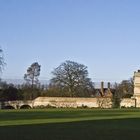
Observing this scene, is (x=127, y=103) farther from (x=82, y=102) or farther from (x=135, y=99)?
(x=82, y=102)

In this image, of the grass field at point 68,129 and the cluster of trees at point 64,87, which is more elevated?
the cluster of trees at point 64,87

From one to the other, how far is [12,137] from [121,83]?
112997 mm

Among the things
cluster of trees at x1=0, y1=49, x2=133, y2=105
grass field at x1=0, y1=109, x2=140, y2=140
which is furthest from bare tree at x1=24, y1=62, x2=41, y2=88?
grass field at x1=0, y1=109, x2=140, y2=140

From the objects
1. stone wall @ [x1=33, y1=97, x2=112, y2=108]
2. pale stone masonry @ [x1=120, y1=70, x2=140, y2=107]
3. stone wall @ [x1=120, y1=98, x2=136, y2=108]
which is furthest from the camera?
pale stone masonry @ [x1=120, y1=70, x2=140, y2=107]

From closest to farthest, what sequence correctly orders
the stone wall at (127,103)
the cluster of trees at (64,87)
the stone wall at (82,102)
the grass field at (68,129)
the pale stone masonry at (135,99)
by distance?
1. the grass field at (68,129)
2. the stone wall at (82,102)
3. the stone wall at (127,103)
4. the pale stone masonry at (135,99)
5. the cluster of trees at (64,87)

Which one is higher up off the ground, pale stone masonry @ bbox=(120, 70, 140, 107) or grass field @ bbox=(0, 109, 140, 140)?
pale stone masonry @ bbox=(120, 70, 140, 107)

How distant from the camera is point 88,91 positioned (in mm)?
110625

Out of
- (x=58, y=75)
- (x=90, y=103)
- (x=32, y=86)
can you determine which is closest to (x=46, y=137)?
(x=90, y=103)

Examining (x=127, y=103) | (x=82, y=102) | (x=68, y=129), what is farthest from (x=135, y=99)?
(x=68, y=129)

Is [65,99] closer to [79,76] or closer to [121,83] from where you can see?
[79,76]

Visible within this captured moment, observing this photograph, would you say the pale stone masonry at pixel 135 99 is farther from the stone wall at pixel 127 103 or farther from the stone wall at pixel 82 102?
the stone wall at pixel 82 102

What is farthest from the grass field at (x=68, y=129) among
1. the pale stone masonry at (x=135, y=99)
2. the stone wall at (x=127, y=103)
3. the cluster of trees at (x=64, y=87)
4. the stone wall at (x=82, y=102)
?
the cluster of trees at (x=64, y=87)

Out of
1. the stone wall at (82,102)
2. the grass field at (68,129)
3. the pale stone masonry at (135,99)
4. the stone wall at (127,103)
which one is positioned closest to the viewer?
the grass field at (68,129)

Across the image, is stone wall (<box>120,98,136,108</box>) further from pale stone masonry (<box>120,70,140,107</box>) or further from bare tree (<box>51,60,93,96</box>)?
bare tree (<box>51,60,93,96</box>)
